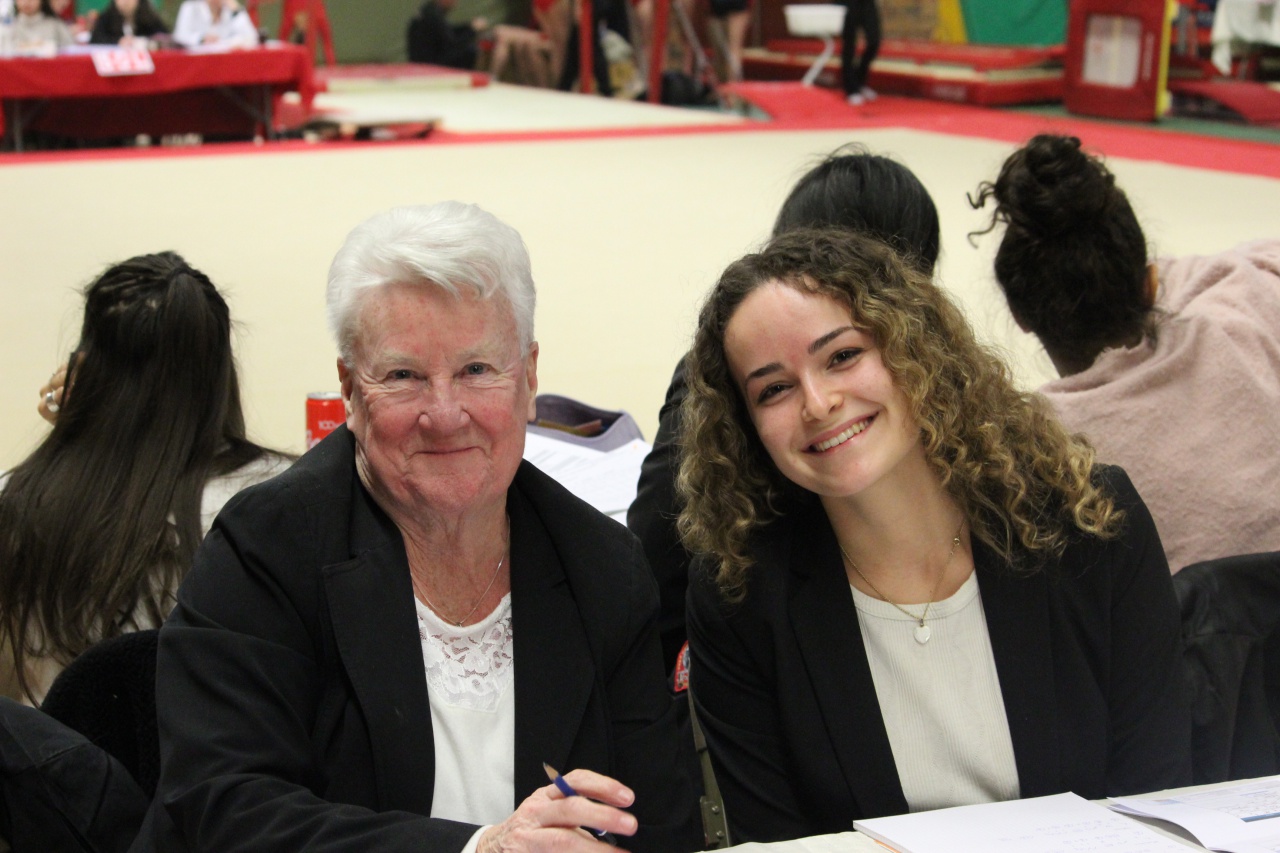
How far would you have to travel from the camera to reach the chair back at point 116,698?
5.10ft

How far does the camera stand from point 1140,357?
7.46 ft

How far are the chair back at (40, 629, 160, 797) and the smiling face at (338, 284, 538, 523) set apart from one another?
12.9 inches

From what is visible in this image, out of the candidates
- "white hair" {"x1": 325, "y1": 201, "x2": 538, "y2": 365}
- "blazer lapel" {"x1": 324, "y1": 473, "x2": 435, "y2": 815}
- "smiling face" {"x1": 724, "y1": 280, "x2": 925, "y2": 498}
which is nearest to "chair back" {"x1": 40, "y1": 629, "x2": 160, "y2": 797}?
"blazer lapel" {"x1": 324, "y1": 473, "x2": 435, "y2": 815}

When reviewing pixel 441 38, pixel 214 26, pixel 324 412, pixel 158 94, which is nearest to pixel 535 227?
pixel 158 94

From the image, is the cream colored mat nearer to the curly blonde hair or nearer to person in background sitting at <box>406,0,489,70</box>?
the curly blonde hair

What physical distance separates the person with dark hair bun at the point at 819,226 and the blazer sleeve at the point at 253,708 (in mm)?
741

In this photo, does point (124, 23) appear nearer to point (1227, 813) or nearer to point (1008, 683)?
point (1008, 683)

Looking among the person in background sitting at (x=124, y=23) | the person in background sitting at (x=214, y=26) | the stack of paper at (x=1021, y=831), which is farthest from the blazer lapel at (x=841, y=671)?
Answer: the person in background sitting at (x=124, y=23)

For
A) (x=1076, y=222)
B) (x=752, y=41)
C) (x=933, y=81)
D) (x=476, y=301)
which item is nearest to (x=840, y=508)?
(x=476, y=301)

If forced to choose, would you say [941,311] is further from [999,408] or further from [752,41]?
[752,41]

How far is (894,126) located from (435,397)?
11.2 meters

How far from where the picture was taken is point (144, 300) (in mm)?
2123

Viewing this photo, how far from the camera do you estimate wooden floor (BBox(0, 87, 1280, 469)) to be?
5340 millimetres

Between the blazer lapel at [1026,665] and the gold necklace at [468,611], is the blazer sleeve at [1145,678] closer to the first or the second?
the blazer lapel at [1026,665]
